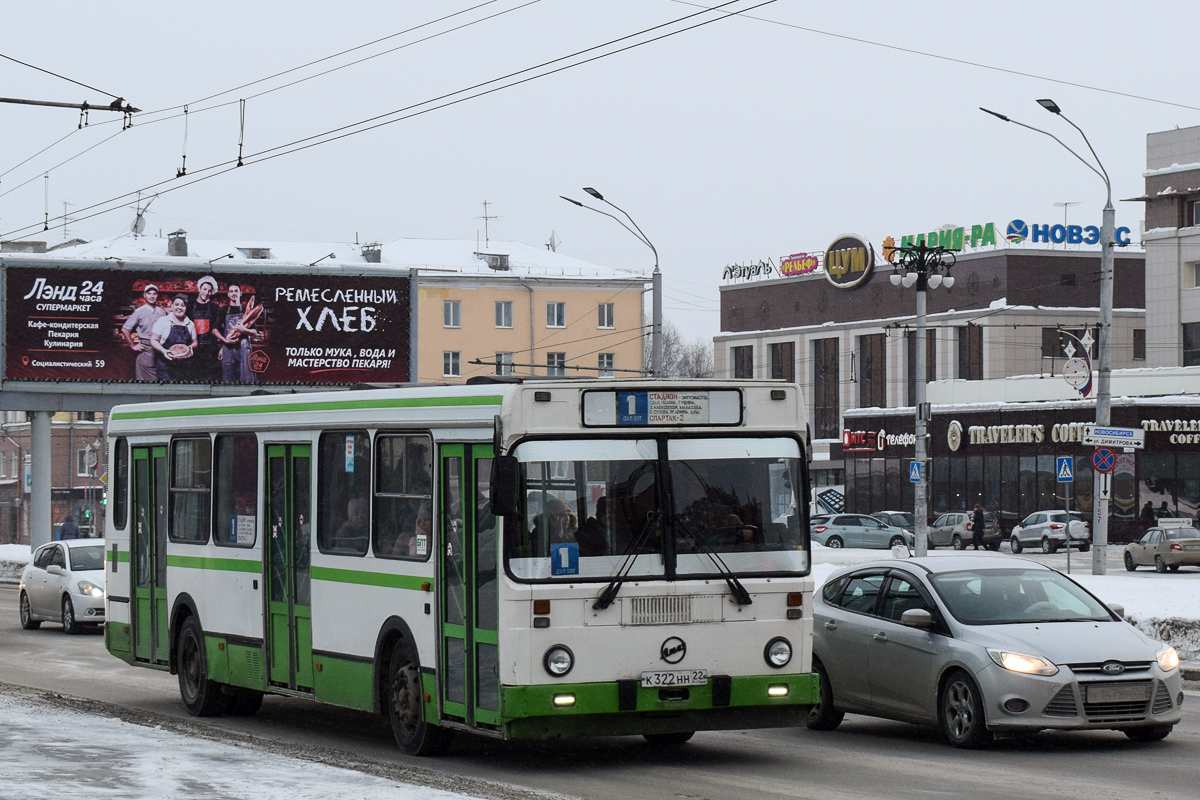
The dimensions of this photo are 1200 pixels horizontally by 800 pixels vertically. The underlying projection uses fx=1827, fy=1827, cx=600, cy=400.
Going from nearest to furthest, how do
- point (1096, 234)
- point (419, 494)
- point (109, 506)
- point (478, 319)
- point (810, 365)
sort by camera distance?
1. point (419, 494)
2. point (109, 506)
3. point (1096, 234)
4. point (478, 319)
5. point (810, 365)

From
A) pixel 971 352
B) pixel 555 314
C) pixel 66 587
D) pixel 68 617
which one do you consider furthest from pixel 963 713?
pixel 555 314

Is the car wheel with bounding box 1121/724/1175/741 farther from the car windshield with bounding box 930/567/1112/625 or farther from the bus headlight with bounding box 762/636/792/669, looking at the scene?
the bus headlight with bounding box 762/636/792/669

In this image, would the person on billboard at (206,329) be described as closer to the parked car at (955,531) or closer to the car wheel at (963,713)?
the parked car at (955,531)

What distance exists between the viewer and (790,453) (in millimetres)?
11367

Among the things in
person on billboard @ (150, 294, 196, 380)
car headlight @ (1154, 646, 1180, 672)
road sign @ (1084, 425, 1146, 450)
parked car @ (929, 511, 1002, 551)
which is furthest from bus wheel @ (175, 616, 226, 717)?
parked car @ (929, 511, 1002, 551)

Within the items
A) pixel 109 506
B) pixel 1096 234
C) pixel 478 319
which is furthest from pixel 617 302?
pixel 109 506

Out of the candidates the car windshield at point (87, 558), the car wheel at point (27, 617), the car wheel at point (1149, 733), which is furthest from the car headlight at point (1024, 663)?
the car wheel at point (27, 617)

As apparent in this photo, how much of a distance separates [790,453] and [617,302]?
86.6 metres

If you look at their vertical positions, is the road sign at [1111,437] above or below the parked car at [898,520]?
above

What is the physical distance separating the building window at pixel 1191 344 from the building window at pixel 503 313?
3879 cm

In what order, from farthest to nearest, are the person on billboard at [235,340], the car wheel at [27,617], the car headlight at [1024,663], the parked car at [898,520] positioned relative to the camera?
the parked car at [898,520], the person on billboard at [235,340], the car wheel at [27,617], the car headlight at [1024,663]

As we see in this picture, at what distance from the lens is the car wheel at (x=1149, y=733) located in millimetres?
11992

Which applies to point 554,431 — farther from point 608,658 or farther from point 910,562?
point 910,562

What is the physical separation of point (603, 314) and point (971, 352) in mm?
19396
